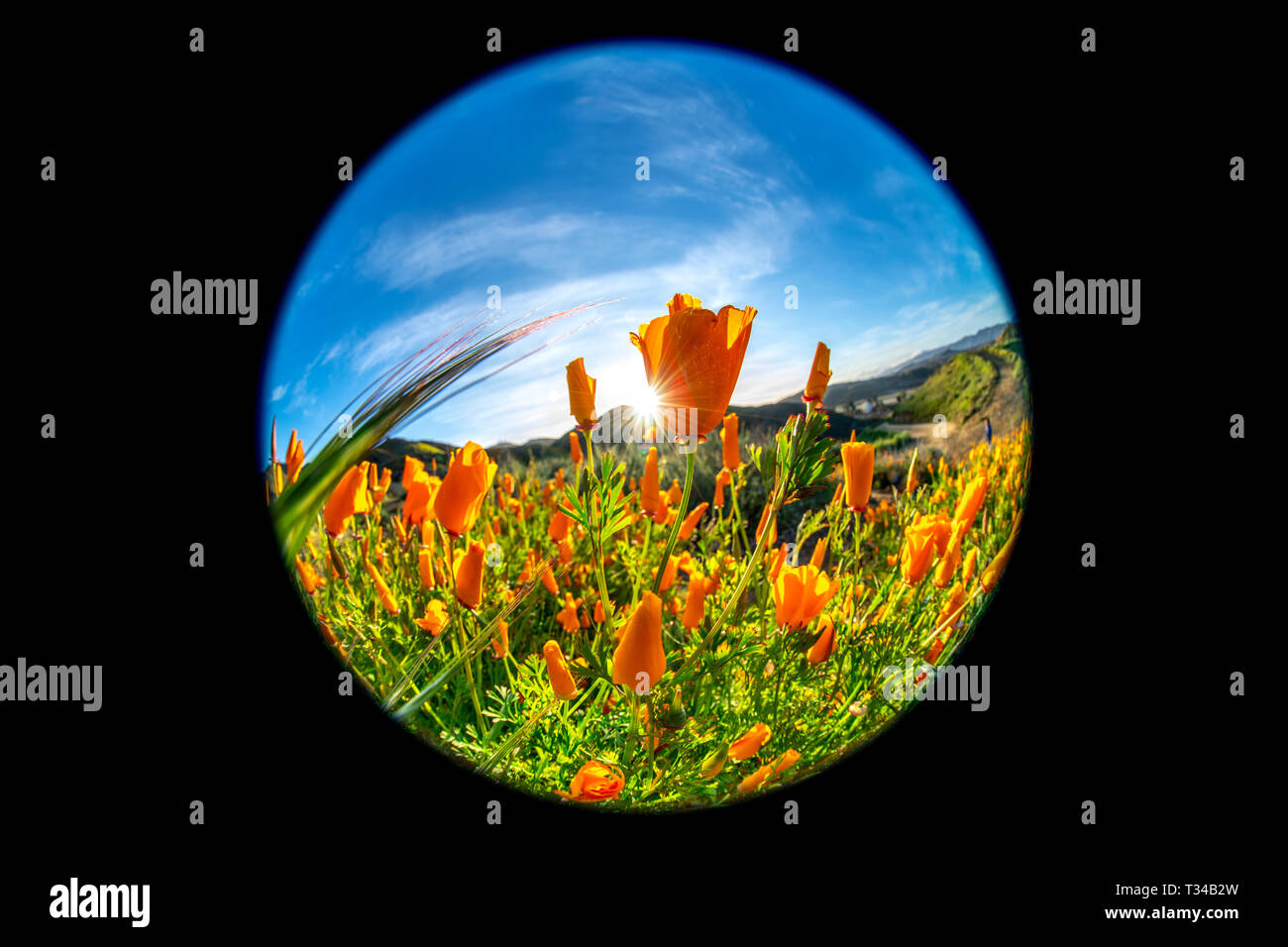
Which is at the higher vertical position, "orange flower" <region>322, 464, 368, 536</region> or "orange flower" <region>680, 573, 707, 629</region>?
"orange flower" <region>322, 464, 368, 536</region>

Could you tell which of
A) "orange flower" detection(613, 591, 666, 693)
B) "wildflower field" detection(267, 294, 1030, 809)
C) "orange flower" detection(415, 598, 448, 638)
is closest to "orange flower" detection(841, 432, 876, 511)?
"wildflower field" detection(267, 294, 1030, 809)

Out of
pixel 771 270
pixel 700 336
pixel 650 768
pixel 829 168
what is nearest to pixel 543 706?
pixel 650 768

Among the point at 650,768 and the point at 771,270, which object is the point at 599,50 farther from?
the point at 650,768

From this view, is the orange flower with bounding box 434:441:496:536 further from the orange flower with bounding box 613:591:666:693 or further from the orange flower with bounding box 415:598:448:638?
the orange flower with bounding box 613:591:666:693

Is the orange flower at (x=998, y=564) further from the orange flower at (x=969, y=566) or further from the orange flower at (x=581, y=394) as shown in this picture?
the orange flower at (x=581, y=394)

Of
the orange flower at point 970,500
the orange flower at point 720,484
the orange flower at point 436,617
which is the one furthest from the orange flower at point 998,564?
the orange flower at point 436,617

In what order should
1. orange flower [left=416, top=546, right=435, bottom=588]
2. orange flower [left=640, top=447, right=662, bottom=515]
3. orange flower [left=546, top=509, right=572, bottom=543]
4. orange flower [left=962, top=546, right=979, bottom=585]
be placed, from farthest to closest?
orange flower [left=962, top=546, right=979, bottom=585] < orange flower [left=416, top=546, right=435, bottom=588] < orange flower [left=546, top=509, right=572, bottom=543] < orange flower [left=640, top=447, right=662, bottom=515]
